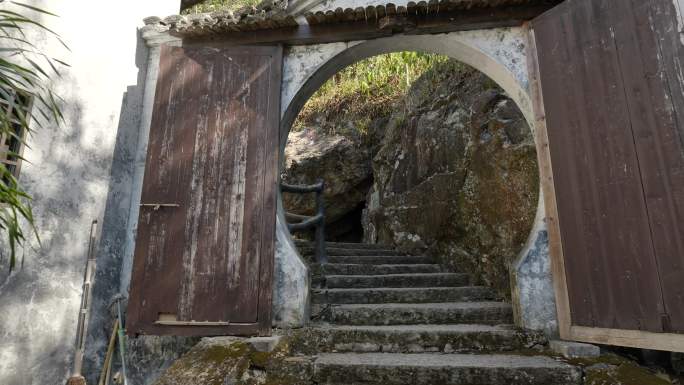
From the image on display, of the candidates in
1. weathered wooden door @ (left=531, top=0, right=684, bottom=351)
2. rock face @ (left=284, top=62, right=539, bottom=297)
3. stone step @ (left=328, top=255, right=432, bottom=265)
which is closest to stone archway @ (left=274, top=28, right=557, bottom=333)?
weathered wooden door @ (left=531, top=0, right=684, bottom=351)

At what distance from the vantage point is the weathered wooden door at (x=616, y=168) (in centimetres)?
285

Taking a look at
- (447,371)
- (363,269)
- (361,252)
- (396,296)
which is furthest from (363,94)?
(447,371)

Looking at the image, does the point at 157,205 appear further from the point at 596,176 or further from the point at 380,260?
the point at 596,176

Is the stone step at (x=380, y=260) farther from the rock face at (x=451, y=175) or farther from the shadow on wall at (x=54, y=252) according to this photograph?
the shadow on wall at (x=54, y=252)

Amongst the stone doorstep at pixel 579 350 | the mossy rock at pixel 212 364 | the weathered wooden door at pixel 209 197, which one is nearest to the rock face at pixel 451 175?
the stone doorstep at pixel 579 350

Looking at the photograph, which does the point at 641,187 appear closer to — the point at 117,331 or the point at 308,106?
the point at 117,331

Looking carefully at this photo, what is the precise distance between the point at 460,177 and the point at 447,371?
3.39 meters

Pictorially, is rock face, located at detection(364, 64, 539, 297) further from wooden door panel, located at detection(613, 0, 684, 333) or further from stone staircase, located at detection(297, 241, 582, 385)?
wooden door panel, located at detection(613, 0, 684, 333)

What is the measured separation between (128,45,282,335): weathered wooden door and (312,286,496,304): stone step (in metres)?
1.10

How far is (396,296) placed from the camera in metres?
4.50

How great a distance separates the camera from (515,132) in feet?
15.7

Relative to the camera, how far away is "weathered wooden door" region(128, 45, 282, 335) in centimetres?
362

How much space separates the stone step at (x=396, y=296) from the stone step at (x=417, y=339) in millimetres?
981

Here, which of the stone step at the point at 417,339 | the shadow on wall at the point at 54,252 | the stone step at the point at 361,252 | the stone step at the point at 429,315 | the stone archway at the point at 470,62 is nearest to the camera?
the stone step at the point at 417,339
